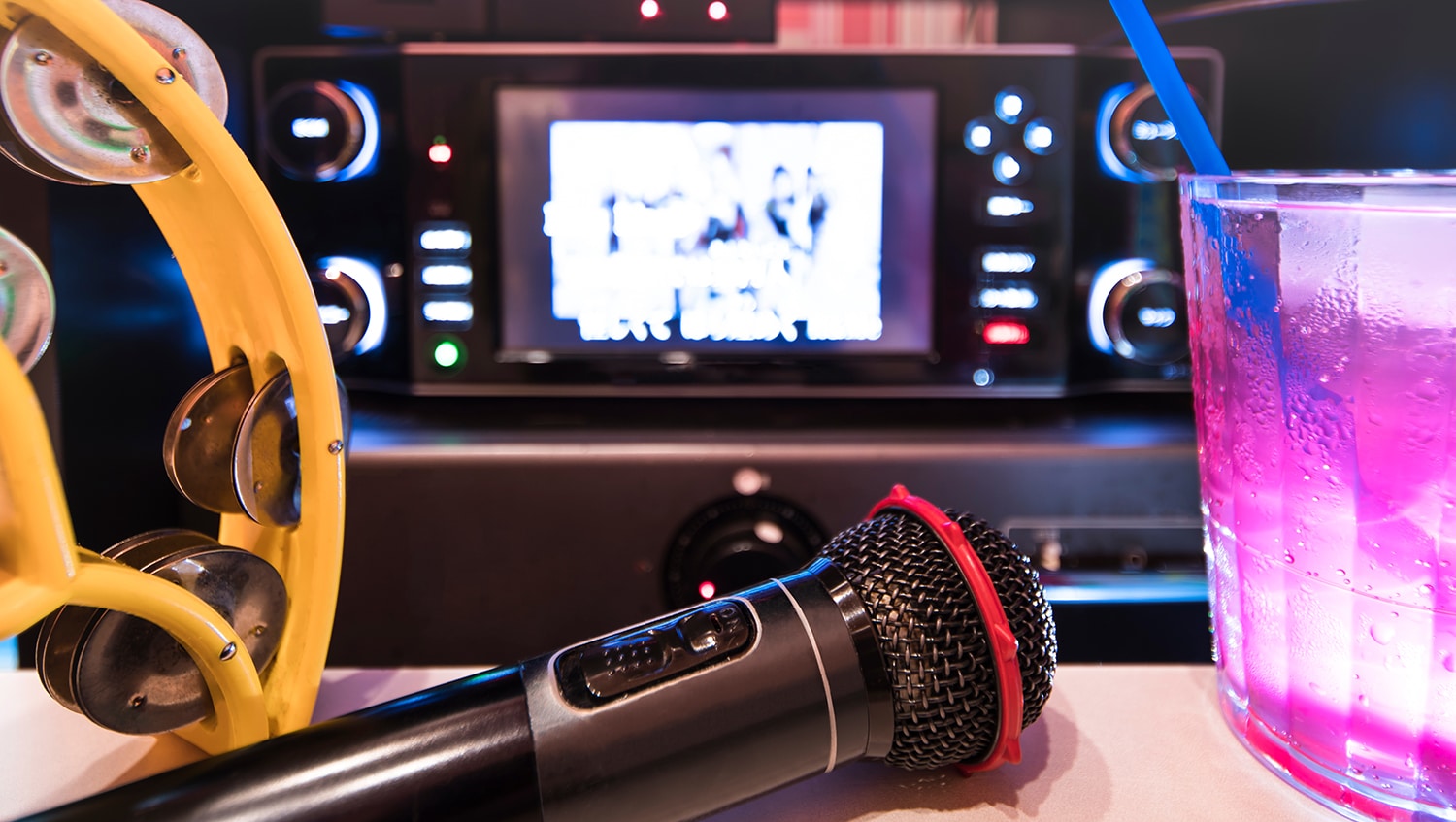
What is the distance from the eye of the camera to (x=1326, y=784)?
0.31m

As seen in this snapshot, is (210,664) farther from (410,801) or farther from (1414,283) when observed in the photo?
(1414,283)

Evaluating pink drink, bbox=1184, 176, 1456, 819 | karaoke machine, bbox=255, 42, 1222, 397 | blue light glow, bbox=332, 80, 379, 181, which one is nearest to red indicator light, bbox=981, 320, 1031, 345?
karaoke machine, bbox=255, 42, 1222, 397

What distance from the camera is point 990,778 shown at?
0.33m

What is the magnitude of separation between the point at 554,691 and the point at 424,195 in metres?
0.41

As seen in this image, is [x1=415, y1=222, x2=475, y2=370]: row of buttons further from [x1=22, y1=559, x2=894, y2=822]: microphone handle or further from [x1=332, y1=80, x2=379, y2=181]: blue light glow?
[x1=22, y1=559, x2=894, y2=822]: microphone handle

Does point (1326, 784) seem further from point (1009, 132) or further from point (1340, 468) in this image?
point (1009, 132)

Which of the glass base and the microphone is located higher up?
the microphone

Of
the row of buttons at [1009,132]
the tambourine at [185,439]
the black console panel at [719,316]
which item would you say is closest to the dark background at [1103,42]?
the black console panel at [719,316]

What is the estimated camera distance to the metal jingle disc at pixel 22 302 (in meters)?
0.27

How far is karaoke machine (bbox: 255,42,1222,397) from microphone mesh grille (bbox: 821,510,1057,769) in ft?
0.99

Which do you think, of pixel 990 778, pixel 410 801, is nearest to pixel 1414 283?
pixel 990 778

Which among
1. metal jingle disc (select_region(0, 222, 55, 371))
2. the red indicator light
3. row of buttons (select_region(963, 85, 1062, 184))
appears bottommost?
metal jingle disc (select_region(0, 222, 55, 371))

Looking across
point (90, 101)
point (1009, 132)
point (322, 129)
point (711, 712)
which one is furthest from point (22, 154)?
point (1009, 132)

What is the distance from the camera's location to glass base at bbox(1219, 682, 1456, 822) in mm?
292
